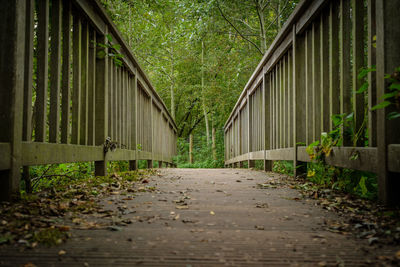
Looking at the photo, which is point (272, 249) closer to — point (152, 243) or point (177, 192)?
point (152, 243)

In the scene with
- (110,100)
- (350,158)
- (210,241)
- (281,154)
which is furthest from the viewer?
(281,154)

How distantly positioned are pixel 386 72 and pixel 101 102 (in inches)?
96.1

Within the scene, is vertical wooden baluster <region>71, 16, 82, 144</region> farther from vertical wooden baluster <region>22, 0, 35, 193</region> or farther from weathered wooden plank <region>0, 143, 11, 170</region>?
weathered wooden plank <region>0, 143, 11, 170</region>

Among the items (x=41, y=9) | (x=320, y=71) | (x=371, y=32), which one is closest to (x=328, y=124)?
(x=320, y=71)

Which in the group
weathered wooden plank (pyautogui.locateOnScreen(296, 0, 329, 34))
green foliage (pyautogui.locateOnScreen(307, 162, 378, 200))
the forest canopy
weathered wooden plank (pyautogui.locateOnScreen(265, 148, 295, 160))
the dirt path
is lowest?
the dirt path

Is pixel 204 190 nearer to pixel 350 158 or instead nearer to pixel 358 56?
pixel 350 158

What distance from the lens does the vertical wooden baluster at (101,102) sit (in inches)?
116

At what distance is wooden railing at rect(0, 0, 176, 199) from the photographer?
4.87ft

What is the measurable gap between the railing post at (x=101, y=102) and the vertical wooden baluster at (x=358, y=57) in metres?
2.24

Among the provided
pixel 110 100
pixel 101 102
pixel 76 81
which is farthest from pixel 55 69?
pixel 110 100

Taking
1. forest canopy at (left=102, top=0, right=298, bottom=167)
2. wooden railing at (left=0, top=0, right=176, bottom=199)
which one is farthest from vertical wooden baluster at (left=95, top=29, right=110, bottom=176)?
forest canopy at (left=102, top=0, right=298, bottom=167)

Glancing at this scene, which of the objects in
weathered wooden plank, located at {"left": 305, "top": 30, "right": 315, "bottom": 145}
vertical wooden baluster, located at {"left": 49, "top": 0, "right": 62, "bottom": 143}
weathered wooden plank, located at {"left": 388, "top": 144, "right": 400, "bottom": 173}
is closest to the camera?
weathered wooden plank, located at {"left": 388, "top": 144, "right": 400, "bottom": 173}

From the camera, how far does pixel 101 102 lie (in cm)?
296

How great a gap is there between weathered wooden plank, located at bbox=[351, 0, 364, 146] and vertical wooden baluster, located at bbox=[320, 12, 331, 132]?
19.7 inches
